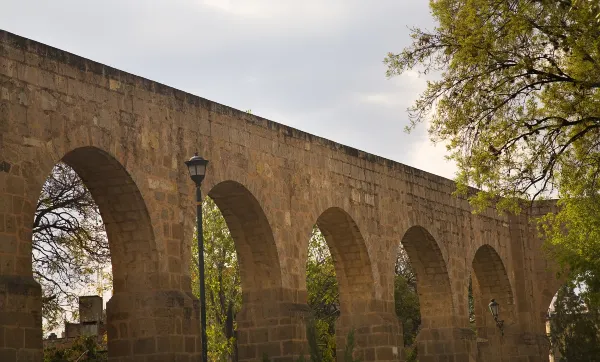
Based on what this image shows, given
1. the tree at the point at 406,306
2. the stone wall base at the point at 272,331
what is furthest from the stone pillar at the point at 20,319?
the tree at the point at 406,306

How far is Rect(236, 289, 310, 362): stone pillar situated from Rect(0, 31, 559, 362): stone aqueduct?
0.02 metres

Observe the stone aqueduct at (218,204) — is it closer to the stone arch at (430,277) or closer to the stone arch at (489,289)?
the stone arch at (430,277)

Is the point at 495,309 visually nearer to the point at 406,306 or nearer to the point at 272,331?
the point at 272,331

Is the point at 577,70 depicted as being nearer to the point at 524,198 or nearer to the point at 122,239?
the point at 524,198

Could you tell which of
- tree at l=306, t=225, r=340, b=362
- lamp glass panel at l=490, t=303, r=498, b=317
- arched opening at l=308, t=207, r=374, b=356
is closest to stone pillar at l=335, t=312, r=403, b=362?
arched opening at l=308, t=207, r=374, b=356

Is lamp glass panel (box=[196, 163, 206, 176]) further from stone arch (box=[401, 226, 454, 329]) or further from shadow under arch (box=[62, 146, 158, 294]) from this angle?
stone arch (box=[401, 226, 454, 329])

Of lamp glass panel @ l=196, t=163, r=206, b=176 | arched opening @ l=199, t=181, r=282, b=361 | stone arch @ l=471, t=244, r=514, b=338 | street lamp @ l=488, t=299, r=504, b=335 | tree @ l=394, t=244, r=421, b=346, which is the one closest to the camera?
lamp glass panel @ l=196, t=163, r=206, b=176

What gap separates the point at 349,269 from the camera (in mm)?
19250

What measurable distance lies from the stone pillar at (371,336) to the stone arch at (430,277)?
9.50 ft

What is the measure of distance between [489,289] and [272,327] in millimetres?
10299

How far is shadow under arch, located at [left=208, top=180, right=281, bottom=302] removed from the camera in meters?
16.3

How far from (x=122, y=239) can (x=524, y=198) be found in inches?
229

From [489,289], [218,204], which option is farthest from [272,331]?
[489,289]

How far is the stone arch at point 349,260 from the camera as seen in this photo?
18922mm
